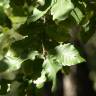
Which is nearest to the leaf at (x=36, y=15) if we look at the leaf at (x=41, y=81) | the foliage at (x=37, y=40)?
the foliage at (x=37, y=40)

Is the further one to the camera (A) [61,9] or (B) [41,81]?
(B) [41,81]

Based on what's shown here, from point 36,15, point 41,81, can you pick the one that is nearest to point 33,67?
point 41,81

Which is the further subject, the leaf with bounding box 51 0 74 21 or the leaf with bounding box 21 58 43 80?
the leaf with bounding box 21 58 43 80

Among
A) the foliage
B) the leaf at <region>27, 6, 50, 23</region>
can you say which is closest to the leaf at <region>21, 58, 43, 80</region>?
the foliage

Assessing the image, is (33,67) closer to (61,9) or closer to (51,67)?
(51,67)

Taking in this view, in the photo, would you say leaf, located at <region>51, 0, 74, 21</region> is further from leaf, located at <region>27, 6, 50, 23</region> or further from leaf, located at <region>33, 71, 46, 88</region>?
leaf, located at <region>33, 71, 46, 88</region>

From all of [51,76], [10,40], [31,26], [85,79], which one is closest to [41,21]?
[31,26]

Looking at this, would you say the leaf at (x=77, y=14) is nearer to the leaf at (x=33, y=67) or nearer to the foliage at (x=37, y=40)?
the foliage at (x=37, y=40)

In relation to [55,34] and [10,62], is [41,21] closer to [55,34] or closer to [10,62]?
[55,34]
